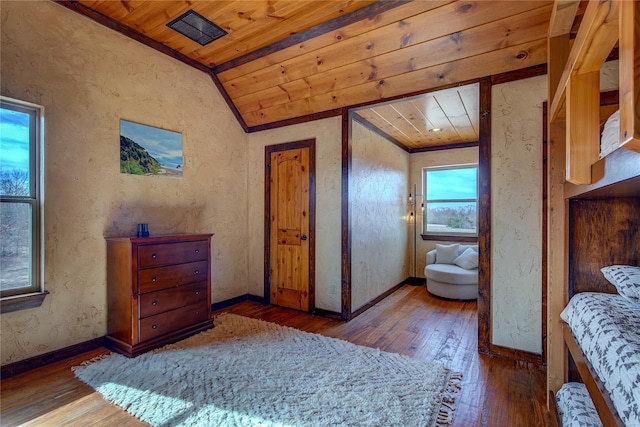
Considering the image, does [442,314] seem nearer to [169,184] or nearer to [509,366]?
[509,366]

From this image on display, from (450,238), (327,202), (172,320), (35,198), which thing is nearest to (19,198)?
(35,198)

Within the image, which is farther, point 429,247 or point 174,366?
point 429,247

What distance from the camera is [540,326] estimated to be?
2.38m

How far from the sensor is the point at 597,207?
1536mm

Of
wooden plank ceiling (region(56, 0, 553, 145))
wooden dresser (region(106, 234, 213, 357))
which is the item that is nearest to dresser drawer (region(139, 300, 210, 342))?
wooden dresser (region(106, 234, 213, 357))

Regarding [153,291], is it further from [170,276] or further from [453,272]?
[453,272]

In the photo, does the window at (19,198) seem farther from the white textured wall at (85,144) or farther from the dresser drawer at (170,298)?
the dresser drawer at (170,298)

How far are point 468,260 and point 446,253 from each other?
390 millimetres

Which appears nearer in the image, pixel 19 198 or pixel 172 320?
pixel 19 198

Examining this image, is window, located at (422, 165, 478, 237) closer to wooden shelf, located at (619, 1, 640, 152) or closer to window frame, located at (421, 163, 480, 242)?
window frame, located at (421, 163, 480, 242)

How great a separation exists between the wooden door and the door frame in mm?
15

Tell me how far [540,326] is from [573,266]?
1105 millimetres

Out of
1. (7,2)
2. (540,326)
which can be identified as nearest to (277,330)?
(540,326)

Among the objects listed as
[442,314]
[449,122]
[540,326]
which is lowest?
[442,314]
